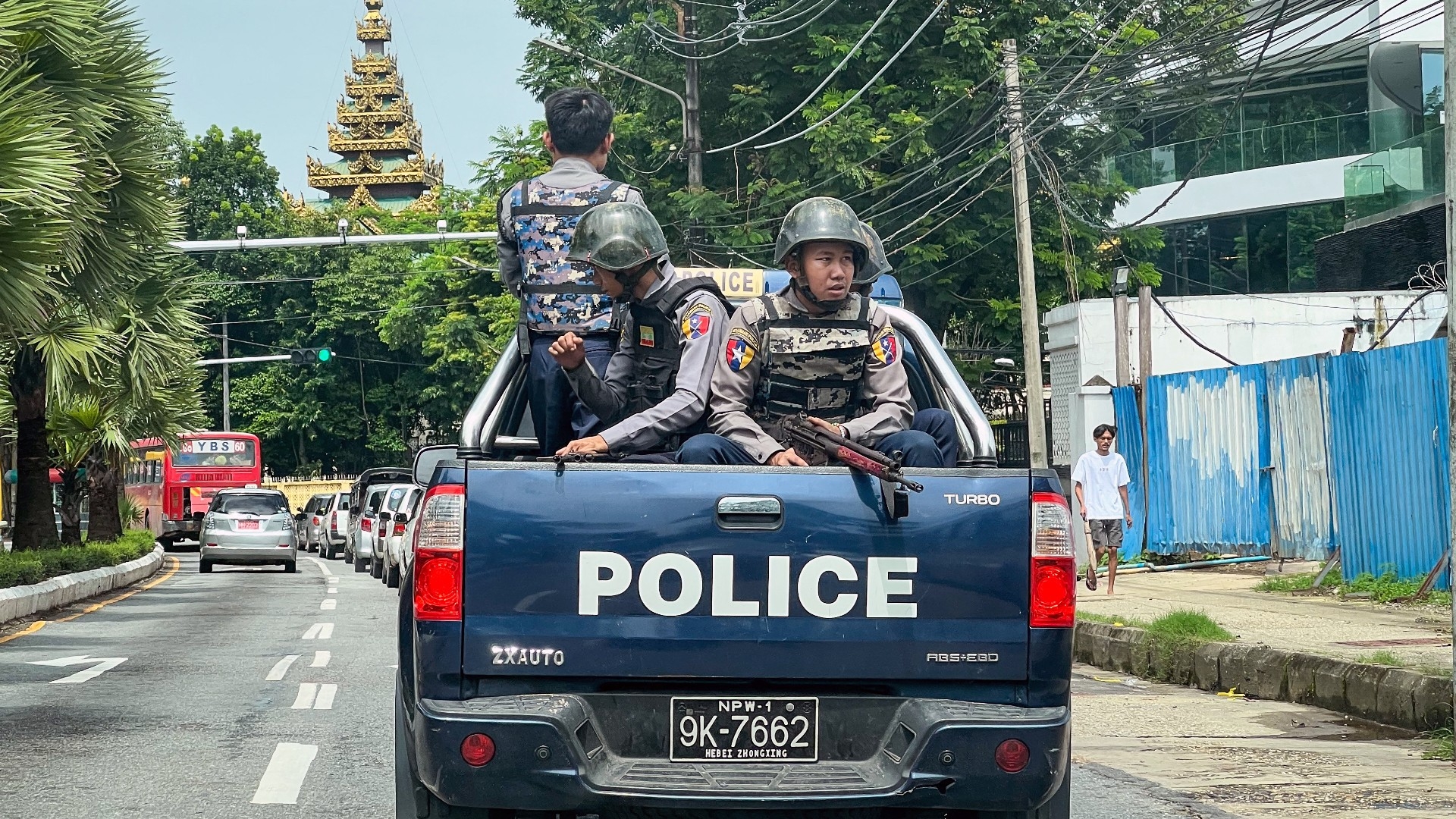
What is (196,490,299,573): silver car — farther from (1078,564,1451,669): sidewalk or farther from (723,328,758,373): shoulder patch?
(723,328,758,373): shoulder patch

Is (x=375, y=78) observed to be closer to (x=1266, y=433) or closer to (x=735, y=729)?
(x=1266, y=433)

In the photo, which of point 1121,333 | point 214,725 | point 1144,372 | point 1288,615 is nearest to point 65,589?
point 214,725

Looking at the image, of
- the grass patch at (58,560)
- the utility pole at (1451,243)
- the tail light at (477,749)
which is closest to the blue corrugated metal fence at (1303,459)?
the utility pole at (1451,243)

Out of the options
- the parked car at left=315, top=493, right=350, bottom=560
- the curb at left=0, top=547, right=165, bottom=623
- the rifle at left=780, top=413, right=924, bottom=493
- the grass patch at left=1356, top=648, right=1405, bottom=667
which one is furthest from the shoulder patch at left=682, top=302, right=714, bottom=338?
the parked car at left=315, top=493, right=350, bottom=560

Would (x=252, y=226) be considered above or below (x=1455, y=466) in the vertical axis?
above

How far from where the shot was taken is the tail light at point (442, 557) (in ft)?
13.2

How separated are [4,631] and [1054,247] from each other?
805 inches

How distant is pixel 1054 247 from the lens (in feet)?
102

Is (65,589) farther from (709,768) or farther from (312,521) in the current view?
(312,521)

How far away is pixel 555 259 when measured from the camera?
660 centimetres

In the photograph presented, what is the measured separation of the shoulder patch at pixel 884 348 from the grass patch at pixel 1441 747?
390 centimetres

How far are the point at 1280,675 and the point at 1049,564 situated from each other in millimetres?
6333

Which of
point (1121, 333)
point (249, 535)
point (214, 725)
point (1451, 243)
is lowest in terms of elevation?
point (214, 725)

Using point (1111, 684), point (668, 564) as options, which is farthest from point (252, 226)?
point (668, 564)
